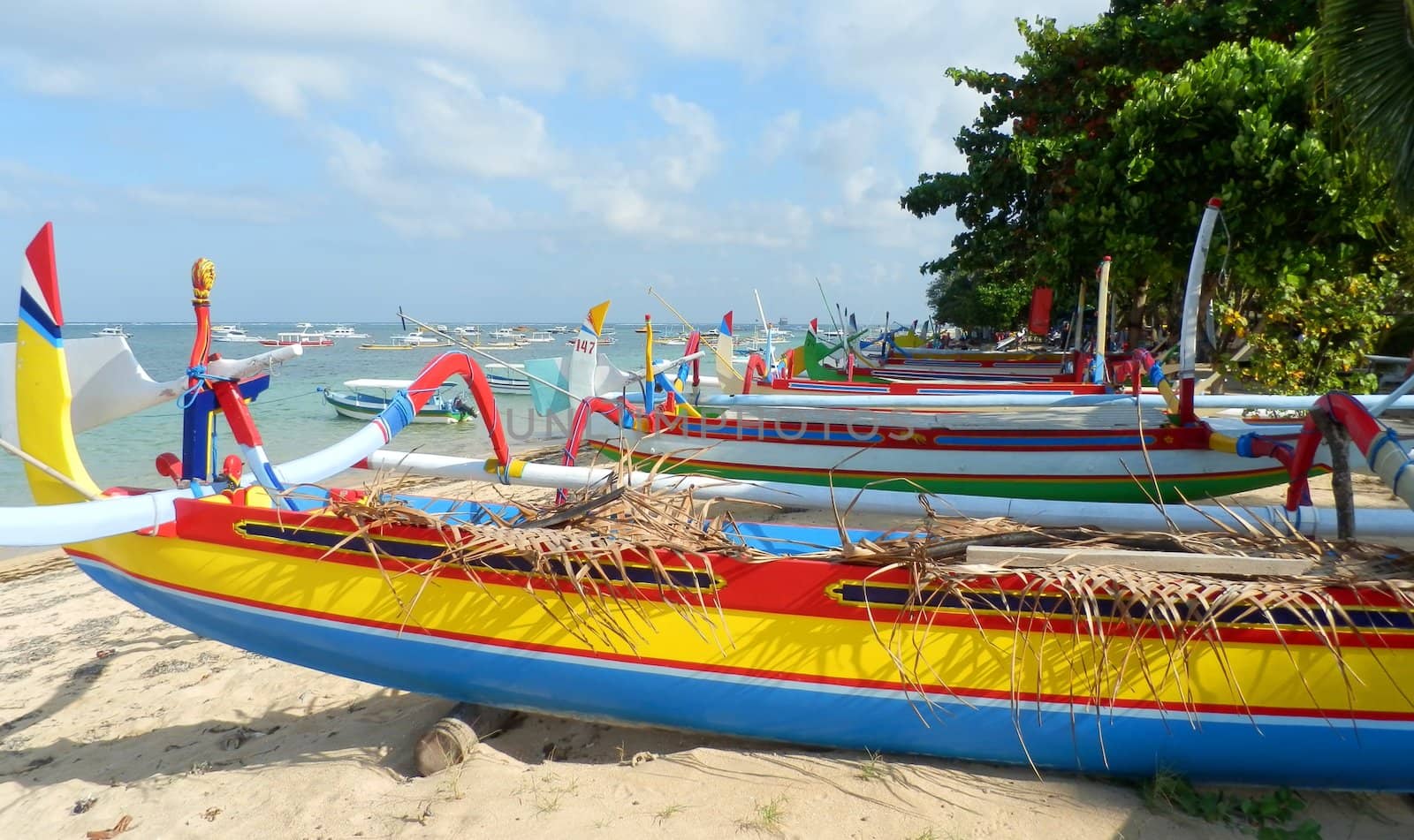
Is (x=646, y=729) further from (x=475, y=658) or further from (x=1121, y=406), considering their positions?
(x=1121, y=406)

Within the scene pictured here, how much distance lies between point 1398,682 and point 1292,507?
46.8 inches

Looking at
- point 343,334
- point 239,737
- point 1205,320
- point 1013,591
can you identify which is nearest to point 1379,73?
point 1013,591

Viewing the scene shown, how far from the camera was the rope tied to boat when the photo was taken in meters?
3.59

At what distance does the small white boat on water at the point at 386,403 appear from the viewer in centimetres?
2062

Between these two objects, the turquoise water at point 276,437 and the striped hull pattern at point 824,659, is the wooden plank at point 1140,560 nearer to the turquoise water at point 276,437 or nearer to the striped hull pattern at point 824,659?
the striped hull pattern at point 824,659

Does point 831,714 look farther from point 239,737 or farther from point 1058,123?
point 1058,123

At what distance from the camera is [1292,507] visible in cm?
361

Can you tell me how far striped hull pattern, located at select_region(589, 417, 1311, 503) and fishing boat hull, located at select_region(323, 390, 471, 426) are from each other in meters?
13.6

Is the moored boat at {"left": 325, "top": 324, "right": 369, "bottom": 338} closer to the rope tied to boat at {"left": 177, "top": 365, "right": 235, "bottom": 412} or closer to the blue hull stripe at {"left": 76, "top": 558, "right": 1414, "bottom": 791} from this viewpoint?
the rope tied to boat at {"left": 177, "top": 365, "right": 235, "bottom": 412}

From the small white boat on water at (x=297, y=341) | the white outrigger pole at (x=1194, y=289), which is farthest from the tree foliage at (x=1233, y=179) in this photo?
the small white boat on water at (x=297, y=341)

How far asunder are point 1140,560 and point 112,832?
402 centimetres

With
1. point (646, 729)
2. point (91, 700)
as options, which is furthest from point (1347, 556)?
point (91, 700)

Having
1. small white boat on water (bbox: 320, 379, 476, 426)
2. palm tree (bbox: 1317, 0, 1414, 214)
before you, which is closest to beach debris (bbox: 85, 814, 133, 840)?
palm tree (bbox: 1317, 0, 1414, 214)

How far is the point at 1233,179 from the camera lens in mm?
7793
